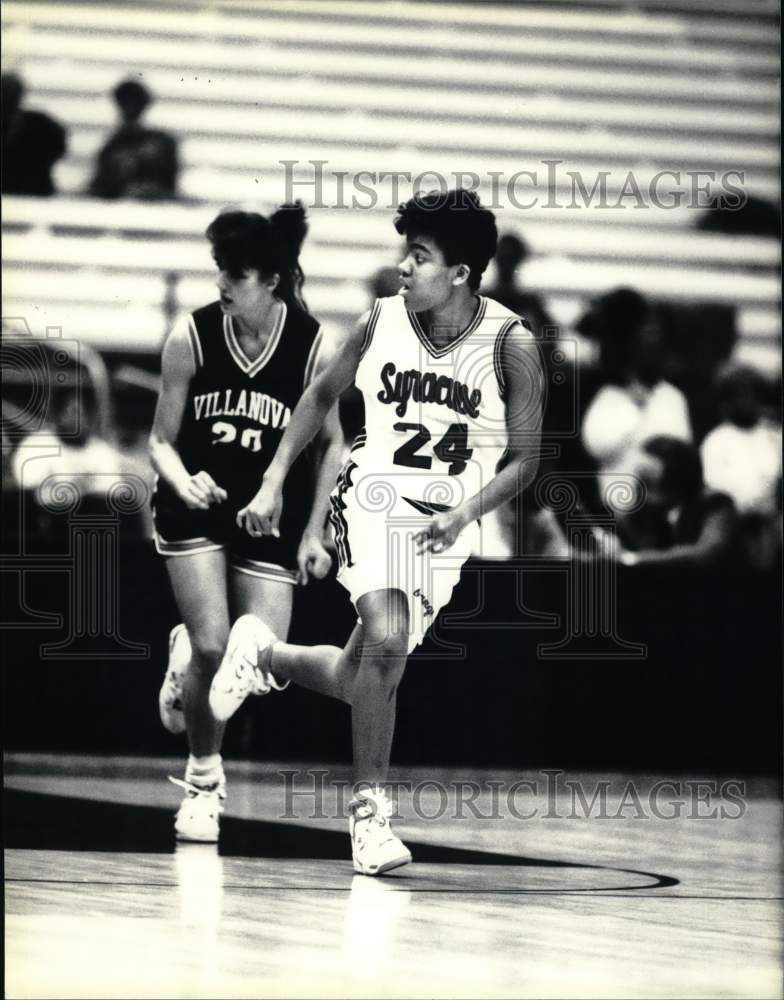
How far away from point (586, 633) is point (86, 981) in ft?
9.50

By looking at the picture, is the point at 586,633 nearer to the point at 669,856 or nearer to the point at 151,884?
the point at 669,856

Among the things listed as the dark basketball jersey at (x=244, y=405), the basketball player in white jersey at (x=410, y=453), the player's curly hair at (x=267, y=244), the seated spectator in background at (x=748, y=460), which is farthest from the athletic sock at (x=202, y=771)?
the seated spectator in background at (x=748, y=460)

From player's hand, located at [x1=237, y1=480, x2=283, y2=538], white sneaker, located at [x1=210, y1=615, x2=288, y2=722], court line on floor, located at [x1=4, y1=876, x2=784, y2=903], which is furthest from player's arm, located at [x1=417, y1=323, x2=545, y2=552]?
court line on floor, located at [x1=4, y1=876, x2=784, y2=903]

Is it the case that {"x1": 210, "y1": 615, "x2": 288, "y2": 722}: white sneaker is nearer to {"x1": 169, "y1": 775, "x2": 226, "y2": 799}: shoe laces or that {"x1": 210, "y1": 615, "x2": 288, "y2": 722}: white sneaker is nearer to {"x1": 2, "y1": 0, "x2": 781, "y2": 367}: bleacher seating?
{"x1": 169, "y1": 775, "x2": 226, "y2": 799}: shoe laces

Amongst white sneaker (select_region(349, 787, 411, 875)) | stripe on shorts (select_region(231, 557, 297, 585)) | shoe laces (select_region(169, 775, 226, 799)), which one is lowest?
white sneaker (select_region(349, 787, 411, 875))

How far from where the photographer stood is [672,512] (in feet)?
18.7

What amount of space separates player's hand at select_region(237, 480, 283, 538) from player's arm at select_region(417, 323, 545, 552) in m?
0.42

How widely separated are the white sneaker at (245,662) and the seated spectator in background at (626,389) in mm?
1336

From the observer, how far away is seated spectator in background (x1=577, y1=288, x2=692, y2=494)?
545 cm

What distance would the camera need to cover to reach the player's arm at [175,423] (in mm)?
4695

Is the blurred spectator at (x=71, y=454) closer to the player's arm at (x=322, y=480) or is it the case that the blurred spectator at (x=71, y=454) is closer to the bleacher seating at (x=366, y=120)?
the bleacher seating at (x=366, y=120)

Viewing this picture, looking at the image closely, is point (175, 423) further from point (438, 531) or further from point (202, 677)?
point (438, 531)

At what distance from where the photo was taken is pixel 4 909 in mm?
3795

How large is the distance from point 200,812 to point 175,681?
0.38 metres
